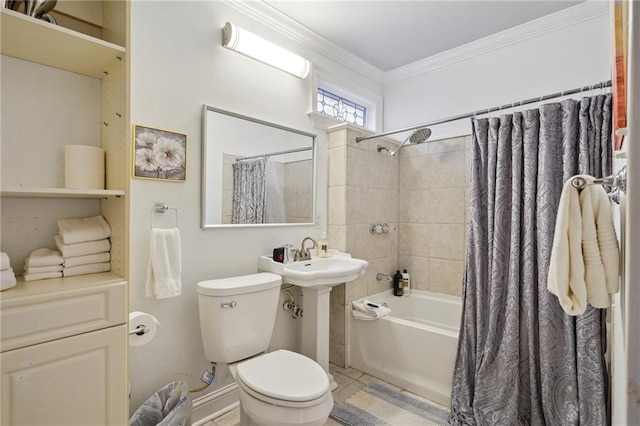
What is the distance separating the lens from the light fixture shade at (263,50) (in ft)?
6.14

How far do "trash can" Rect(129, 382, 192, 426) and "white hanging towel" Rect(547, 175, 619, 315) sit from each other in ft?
5.20

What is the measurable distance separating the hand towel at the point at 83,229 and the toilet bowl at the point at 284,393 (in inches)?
34.1

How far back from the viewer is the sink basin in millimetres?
1844

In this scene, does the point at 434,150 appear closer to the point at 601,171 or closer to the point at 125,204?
the point at 601,171

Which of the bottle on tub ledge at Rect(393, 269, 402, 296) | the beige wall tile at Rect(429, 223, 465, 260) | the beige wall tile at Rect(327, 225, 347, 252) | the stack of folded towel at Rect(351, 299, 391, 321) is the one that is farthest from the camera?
the bottle on tub ledge at Rect(393, 269, 402, 296)

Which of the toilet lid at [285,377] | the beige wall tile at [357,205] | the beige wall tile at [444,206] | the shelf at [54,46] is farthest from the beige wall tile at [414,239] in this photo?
the shelf at [54,46]

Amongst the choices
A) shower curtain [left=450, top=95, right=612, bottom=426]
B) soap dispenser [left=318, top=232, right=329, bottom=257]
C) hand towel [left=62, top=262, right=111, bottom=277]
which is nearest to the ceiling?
shower curtain [left=450, top=95, right=612, bottom=426]

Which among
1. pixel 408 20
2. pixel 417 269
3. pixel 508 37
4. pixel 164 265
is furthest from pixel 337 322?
pixel 508 37

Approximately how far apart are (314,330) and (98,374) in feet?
3.91

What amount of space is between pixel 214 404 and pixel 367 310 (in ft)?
3.74

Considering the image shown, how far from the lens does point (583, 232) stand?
38.3 inches

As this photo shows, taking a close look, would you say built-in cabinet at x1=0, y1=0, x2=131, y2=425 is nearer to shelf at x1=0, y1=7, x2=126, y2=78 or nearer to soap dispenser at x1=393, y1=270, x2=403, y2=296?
shelf at x1=0, y1=7, x2=126, y2=78

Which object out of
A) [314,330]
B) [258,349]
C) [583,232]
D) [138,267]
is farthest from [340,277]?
[583,232]

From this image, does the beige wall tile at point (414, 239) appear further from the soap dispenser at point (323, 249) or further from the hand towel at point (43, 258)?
the hand towel at point (43, 258)
